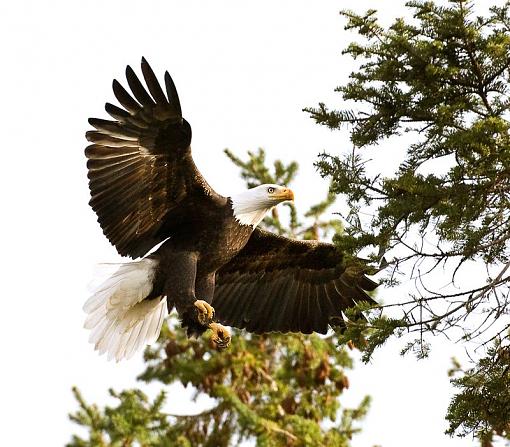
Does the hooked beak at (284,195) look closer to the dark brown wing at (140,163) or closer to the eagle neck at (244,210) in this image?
the eagle neck at (244,210)

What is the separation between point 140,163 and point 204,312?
988 millimetres

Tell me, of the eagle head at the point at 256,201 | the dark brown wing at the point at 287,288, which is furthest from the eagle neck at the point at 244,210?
the dark brown wing at the point at 287,288

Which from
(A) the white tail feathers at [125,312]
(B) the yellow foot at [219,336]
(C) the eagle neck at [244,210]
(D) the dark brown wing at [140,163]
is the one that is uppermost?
(C) the eagle neck at [244,210]

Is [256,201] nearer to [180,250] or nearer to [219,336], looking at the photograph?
[180,250]

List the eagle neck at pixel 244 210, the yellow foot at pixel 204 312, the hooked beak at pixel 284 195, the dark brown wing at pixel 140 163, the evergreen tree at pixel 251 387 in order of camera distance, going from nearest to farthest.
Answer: the dark brown wing at pixel 140 163 < the yellow foot at pixel 204 312 < the eagle neck at pixel 244 210 < the hooked beak at pixel 284 195 < the evergreen tree at pixel 251 387

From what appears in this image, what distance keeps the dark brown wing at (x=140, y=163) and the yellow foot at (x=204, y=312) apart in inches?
24.3

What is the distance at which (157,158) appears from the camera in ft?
23.5

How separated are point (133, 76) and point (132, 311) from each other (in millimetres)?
1824

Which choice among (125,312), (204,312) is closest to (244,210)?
(204,312)

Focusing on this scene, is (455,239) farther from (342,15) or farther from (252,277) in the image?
(252,277)

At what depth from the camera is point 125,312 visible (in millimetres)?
7973

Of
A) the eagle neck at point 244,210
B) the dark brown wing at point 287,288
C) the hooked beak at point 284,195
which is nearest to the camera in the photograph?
the eagle neck at point 244,210

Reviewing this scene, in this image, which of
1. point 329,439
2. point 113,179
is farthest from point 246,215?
point 329,439

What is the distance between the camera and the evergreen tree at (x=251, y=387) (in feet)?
37.1
